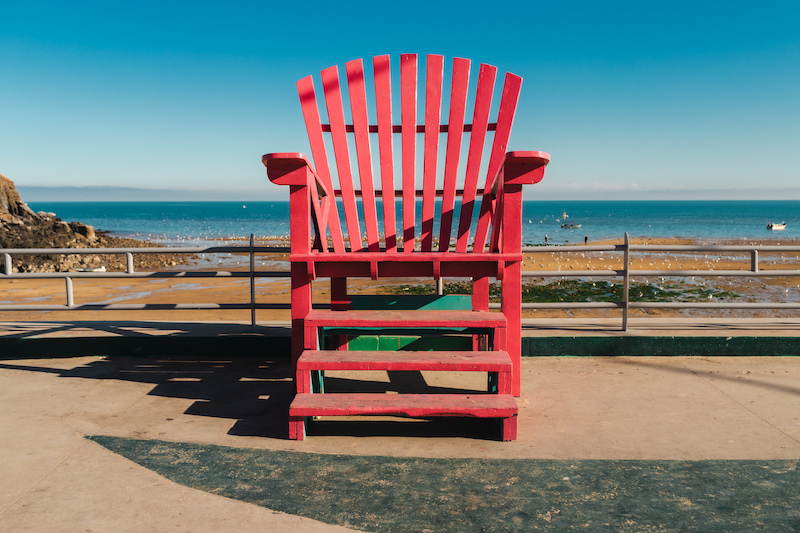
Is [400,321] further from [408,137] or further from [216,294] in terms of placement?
[216,294]

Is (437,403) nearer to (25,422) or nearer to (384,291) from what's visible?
(25,422)

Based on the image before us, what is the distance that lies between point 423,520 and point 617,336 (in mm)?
3262

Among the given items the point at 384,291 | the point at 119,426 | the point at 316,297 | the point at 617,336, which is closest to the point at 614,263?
the point at 384,291

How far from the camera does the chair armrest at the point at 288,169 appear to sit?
3.36 m

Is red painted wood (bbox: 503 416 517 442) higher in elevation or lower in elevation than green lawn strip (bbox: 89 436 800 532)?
higher

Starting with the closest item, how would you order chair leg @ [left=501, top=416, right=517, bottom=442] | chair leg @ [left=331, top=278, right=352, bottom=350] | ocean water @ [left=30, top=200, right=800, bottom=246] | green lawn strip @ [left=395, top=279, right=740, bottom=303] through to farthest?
1. chair leg @ [left=501, top=416, right=517, bottom=442]
2. chair leg @ [left=331, top=278, right=352, bottom=350]
3. green lawn strip @ [left=395, top=279, right=740, bottom=303]
4. ocean water @ [left=30, top=200, right=800, bottom=246]

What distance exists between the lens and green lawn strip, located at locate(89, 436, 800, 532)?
220 centimetres

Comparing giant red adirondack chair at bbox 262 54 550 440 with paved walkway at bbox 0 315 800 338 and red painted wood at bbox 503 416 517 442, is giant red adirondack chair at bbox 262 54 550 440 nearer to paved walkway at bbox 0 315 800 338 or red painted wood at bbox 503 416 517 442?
red painted wood at bbox 503 416 517 442

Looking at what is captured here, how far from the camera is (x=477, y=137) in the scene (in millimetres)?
4184

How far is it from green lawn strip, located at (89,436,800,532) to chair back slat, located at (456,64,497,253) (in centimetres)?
195

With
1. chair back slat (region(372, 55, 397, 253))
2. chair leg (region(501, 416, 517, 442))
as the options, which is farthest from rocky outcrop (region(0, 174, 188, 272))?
chair leg (region(501, 416, 517, 442))

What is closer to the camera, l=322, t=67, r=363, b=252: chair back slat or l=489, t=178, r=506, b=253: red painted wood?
l=489, t=178, r=506, b=253: red painted wood

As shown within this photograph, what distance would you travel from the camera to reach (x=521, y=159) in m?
3.45

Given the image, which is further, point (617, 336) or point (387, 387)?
point (617, 336)
